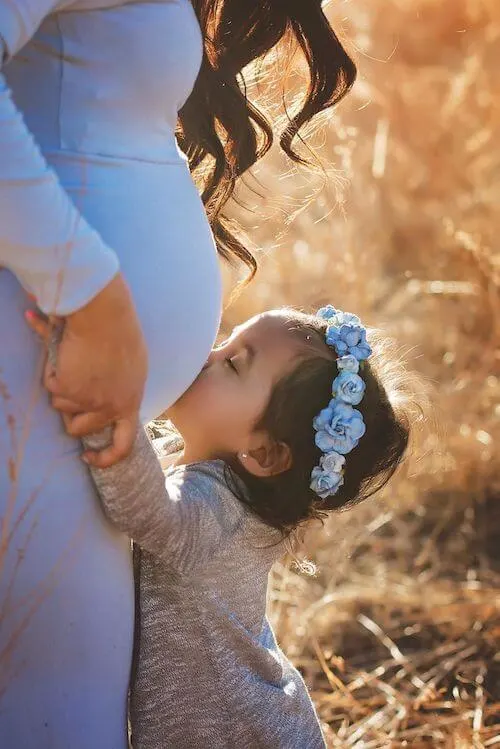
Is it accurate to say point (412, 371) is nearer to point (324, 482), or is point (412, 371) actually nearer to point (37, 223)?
point (324, 482)

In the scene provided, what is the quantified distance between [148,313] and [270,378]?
606 mm

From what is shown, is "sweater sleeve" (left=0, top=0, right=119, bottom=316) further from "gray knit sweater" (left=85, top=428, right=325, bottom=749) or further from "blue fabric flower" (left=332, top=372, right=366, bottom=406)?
"blue fabric flower" (left=332, top=372, right=366, bottom=406)

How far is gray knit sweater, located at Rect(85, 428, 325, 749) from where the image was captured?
1.92 meters

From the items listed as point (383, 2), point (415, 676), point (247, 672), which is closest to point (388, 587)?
point (415, 676)

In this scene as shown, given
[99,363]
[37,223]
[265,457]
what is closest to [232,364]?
[265,457]

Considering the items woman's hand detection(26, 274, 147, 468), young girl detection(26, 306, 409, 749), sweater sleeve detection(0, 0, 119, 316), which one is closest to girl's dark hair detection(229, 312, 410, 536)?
young girl detection(26, 306, 409, 749)

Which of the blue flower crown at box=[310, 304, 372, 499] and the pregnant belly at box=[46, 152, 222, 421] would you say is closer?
the pregnant belly at box=[46, 152, 222, 421]

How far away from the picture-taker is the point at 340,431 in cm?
210

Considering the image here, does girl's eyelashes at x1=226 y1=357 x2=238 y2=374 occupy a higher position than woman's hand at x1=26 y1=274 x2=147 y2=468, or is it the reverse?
woman's hand at x1=26 y1=274 x2=147 y2=468

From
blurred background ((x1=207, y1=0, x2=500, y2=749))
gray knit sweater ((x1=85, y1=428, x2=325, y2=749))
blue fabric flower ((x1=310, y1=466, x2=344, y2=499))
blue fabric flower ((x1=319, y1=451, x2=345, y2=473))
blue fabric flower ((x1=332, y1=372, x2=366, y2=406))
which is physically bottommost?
blurred background ((x1=207, y1=0, x2=500, y2=749))

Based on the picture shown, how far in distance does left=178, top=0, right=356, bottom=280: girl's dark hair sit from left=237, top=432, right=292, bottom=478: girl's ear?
1.57 ft

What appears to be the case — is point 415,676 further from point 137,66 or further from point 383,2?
point 383,2

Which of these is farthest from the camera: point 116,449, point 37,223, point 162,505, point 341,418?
point 341,418

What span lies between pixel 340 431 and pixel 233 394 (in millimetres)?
222
